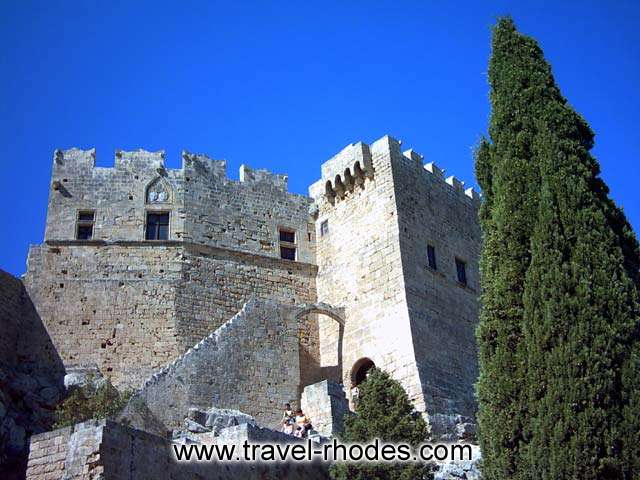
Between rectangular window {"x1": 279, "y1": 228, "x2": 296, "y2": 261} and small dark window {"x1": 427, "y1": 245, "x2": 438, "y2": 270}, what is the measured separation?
4.40 metres

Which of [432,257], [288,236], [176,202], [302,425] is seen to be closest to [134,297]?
[176,202]

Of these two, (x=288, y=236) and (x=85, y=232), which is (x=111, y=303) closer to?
(x=85, y=232)

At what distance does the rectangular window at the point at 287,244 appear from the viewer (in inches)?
1103

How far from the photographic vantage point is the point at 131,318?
24.8 meters

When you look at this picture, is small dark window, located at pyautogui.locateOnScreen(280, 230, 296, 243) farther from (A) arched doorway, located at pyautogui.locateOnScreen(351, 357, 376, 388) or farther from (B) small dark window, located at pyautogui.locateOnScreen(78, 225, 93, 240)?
(B) small dark window, located at pyautogui.locateOnScreen(78, 225, 93, 240)

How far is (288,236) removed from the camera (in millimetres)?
28406

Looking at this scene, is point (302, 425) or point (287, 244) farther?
point (287, 244)

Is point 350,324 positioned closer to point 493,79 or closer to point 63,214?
point 63,214

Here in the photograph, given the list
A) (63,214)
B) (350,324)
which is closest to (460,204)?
(350,324)

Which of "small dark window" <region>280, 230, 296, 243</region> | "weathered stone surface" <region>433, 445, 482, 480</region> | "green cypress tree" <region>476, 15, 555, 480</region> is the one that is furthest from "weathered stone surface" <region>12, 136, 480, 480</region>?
"green cypress tree" <region>476, 15, 555, 480</region>

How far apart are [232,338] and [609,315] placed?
38.9 feet

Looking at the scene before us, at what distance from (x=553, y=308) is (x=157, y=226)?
51.8 feet

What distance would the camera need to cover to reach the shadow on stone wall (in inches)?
789

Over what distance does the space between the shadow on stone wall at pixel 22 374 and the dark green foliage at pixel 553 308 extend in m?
10.6
